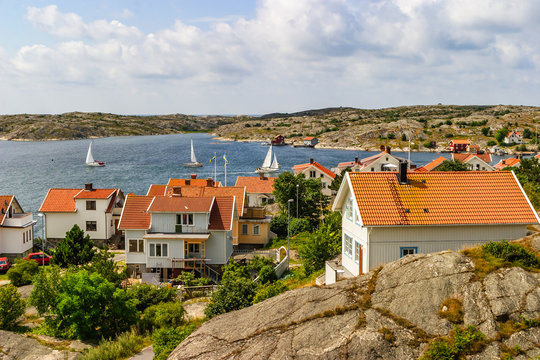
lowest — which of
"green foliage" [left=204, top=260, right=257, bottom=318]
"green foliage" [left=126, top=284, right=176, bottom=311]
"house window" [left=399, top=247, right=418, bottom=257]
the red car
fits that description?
the red car

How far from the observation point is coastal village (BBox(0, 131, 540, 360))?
72.5 feet

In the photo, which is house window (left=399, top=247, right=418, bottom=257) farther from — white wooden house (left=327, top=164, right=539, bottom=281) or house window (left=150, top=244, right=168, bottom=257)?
house window (left=150, top=244, right=168, bottom=257)

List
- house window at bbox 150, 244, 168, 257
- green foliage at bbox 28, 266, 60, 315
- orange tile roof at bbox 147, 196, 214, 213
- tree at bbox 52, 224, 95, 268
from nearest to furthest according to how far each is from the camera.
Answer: green foliage at bbox 28, 266, 60, 315
house window at bbox 150, 244, 168, 257
orange tile roof at bbox 147, 196, 214, 213
tree at bbox 52, 224, 95, 268

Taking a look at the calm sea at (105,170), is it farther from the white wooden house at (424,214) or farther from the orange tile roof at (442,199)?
the orange tile roof at (442,199)

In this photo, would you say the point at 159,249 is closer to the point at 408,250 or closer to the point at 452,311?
the point at 408,250

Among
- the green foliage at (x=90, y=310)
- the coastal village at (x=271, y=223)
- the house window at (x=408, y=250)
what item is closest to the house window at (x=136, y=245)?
the coastal village at (x=271, y=223)

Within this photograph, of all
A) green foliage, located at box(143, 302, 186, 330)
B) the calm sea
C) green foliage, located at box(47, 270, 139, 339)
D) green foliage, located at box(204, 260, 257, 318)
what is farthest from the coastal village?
the calm sea

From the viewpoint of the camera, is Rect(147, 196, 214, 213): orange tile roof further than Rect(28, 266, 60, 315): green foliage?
Yes

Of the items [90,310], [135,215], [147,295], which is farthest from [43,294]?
[135,215]

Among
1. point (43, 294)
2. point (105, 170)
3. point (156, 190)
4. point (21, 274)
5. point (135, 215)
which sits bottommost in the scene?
point (21, 274)

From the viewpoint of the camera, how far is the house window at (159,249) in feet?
116

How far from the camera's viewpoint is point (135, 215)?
3725cm

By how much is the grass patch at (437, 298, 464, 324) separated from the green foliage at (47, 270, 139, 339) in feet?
49.9

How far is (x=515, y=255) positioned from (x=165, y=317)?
590 inches
